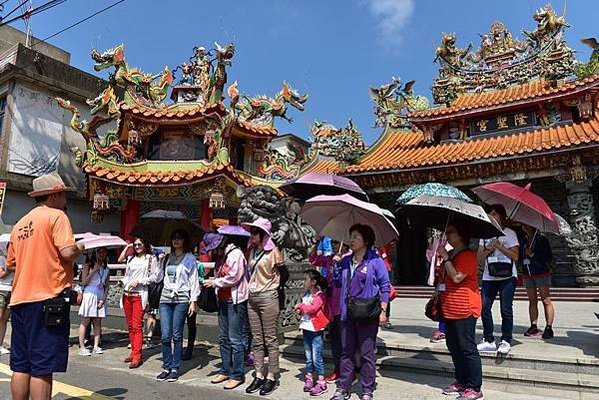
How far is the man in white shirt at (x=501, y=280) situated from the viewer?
475cm

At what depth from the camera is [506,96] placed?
13.2 m

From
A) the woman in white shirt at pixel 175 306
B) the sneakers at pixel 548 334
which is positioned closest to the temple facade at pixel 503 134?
the sneakers at pixel 548 334

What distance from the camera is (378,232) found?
181 inches

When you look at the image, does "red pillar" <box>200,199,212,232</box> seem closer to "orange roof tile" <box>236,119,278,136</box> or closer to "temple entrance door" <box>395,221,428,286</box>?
"orange roof tile" <box>236,119,278,136</box>

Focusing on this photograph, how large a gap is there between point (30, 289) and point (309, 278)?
2656mm

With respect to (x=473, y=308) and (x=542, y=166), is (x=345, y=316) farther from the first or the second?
(x=542, y=166)

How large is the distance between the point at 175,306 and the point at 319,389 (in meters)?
1.92

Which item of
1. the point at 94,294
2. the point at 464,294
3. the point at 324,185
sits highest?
the point at 324,185

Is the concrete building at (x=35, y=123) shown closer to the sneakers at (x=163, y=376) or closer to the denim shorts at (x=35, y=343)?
the sneakers at (x=163, y=376)

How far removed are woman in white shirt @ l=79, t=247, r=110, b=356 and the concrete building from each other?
980 centimetres

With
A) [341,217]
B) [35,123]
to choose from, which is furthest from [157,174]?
[341,217]

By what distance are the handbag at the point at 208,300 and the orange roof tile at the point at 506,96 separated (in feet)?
34.5

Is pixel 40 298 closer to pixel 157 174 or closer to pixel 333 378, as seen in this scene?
pixel 333 378

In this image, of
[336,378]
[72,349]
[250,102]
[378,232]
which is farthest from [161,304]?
[250,102]
